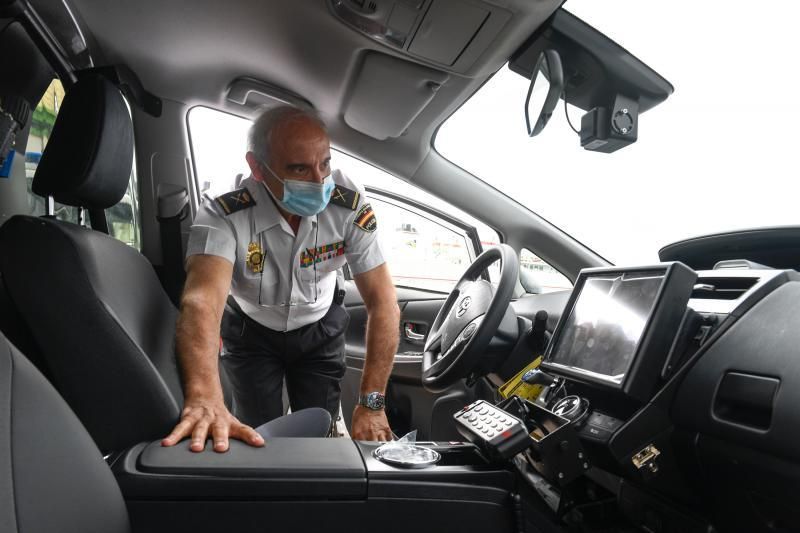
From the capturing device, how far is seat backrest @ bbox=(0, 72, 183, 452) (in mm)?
1086

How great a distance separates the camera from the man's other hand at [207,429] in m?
1.14

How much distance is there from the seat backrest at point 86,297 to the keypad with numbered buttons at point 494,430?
61cm

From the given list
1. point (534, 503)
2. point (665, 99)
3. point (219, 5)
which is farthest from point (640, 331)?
point (219, 5)

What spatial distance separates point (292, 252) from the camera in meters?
1.89

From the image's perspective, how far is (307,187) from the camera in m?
1.77

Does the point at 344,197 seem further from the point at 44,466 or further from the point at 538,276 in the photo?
the point at 44,466

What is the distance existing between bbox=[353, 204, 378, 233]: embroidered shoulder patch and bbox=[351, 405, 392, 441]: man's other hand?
0.58 meters

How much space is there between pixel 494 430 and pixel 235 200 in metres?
1.08

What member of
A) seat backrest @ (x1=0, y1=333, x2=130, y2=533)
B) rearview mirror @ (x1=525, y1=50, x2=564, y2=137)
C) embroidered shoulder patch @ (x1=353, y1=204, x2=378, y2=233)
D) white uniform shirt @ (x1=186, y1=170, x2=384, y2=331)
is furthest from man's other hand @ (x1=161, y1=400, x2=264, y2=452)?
rearview mirror @ (x1=525, y1=50, x2=564, y2=137)

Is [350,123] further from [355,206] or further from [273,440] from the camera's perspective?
[273,440]

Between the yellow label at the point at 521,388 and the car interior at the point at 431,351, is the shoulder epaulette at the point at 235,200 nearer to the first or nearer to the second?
the car interior at the point at 431,351

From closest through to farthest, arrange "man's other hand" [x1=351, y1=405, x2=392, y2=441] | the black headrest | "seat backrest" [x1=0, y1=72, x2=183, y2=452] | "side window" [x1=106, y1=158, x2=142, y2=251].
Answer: "seat backrest" [x1=0, y1=72, x2=183, y2=452], the black headrest, "man's other hand" [x1=351, y1=405, x2=392, y2=441], "side window" [x1=106, y1=158, x2=142, y2=251]

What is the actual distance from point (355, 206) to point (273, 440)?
92 cm

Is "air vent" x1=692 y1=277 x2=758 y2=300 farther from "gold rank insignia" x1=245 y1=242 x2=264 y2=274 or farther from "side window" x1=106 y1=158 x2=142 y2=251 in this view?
"side window" x1=106 y1=158 x2=142 y2=251
